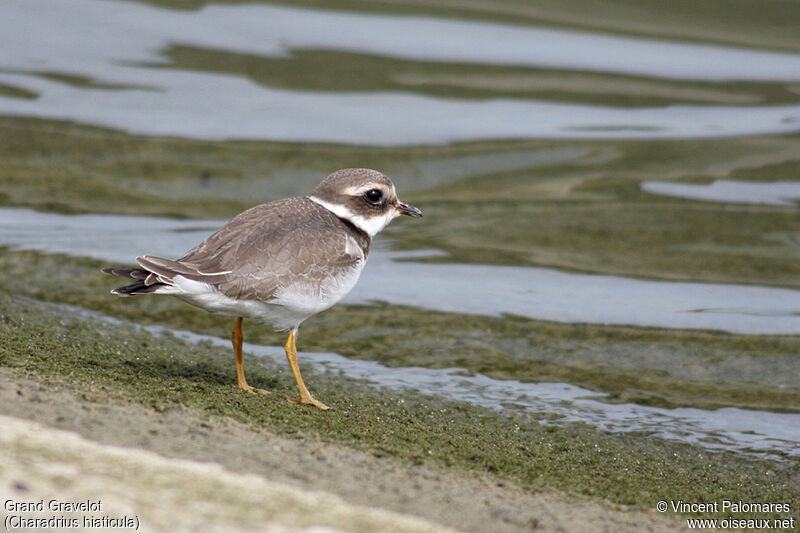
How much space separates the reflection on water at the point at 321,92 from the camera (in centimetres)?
1261

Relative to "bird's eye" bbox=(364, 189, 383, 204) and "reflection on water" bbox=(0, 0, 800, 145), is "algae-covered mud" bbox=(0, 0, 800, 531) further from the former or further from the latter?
"bird's eye" bbox=(364, 189, 383, 204)

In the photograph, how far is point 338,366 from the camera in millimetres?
7230

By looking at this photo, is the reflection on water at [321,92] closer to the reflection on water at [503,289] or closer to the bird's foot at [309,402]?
the reflection on water at [503,289]

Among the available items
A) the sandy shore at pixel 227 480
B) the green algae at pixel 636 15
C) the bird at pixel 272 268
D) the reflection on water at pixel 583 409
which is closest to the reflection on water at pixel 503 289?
the reflection on water at pixel 583 409

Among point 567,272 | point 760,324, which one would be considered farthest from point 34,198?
point 760,324

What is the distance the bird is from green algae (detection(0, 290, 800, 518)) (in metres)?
0.48

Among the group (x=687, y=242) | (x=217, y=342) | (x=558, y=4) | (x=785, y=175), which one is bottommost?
(x=217, y=342)

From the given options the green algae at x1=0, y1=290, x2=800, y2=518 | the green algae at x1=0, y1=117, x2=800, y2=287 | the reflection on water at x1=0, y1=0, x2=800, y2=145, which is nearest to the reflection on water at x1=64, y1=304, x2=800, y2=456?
the green algae at x1=0, y1=290, x2=800, y2=518

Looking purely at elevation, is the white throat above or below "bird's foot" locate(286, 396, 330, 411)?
above

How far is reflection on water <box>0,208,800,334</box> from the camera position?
8703 millimetres

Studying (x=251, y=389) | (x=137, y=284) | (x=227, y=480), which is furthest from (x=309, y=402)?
(x=227, y=480)

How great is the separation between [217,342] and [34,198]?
4.60 metres

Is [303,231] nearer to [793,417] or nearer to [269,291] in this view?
[269,291]

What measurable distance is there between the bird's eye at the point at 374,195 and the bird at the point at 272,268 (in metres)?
0.08
